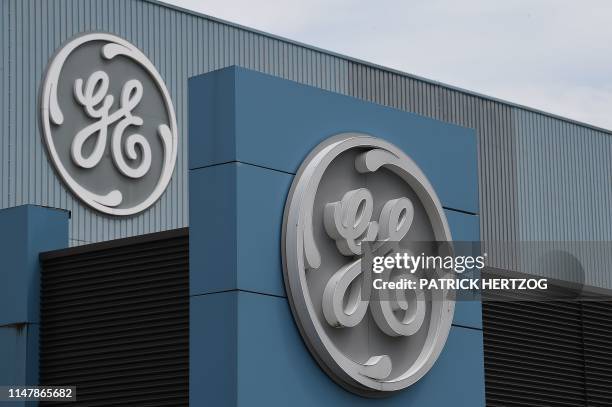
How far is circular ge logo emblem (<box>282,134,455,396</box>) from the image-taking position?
1410cm

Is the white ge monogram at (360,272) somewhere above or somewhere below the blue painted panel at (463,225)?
below

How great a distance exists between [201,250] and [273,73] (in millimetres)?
15247

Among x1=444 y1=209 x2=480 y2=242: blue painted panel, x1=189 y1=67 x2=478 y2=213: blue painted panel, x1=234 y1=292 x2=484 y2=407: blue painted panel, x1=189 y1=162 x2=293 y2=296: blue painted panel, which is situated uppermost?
x1=189 y1=67 x2=478 y2=213: blue painted panel

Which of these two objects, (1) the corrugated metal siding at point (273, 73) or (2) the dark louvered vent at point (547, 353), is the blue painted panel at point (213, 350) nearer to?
(2) the dark louvered vent at point (547, 353)

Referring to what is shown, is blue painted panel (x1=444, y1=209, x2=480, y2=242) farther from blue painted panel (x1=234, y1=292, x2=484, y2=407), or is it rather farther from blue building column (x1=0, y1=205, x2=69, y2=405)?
blue building column (x1=0, y1=205, x2=69, y2=405)

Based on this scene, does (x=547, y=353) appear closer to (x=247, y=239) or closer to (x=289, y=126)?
(x=289, y=126)

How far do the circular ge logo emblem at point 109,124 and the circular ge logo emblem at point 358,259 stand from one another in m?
10.2

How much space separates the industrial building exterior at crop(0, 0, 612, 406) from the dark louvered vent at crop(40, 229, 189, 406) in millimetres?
23

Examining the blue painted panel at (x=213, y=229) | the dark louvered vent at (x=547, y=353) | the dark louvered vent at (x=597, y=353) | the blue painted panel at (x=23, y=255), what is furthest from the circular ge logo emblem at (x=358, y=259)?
the blue painted panel at (x=23, y=255)

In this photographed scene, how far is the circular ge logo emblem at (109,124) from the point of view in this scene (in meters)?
24.4

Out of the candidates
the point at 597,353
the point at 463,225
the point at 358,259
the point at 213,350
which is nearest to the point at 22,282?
the point at 213,350

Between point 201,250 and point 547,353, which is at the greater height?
point 201,250

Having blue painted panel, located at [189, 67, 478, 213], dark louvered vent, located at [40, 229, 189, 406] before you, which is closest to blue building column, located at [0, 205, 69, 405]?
dark louvered vent, located at [40, 229, 189, 406]

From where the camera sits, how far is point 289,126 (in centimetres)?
1448
